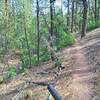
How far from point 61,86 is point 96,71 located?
5.87ft

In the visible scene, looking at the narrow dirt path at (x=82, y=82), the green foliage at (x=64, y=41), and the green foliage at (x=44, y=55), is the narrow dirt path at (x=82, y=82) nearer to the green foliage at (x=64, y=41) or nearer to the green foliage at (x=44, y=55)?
the green foliage at (x=44, y=55)

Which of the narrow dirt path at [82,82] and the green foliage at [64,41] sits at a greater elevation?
the green foliage at [64,41]

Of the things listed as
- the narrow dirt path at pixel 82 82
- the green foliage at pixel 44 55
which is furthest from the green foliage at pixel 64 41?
the narrow dirt path at pixel 82 82

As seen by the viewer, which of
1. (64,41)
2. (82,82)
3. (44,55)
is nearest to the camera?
(82,82)

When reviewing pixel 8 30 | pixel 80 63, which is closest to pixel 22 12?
pixel 8 30

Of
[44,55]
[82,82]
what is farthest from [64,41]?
[82,82]

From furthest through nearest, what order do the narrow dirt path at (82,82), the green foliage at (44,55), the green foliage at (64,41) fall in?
the green foliage at (64,41) → the green foliage at (44,55) → the narrow dirt path at (82,82)

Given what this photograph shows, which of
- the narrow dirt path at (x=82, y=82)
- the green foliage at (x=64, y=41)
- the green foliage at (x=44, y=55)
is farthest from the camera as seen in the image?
the green foliage at (x=64, y=41)

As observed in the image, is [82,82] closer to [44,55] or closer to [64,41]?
[44,55]

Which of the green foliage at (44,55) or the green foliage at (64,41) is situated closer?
the green foliage at (44,55)

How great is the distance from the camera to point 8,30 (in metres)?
25.3

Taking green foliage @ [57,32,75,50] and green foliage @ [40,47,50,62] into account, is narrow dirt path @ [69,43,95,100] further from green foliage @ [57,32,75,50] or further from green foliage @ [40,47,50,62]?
green foliage @ [57,32,75,50]

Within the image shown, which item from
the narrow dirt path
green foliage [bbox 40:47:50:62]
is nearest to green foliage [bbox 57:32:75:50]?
green foliage [bbox 40:47:50:62]

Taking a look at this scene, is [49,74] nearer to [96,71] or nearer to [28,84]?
[28,84]
